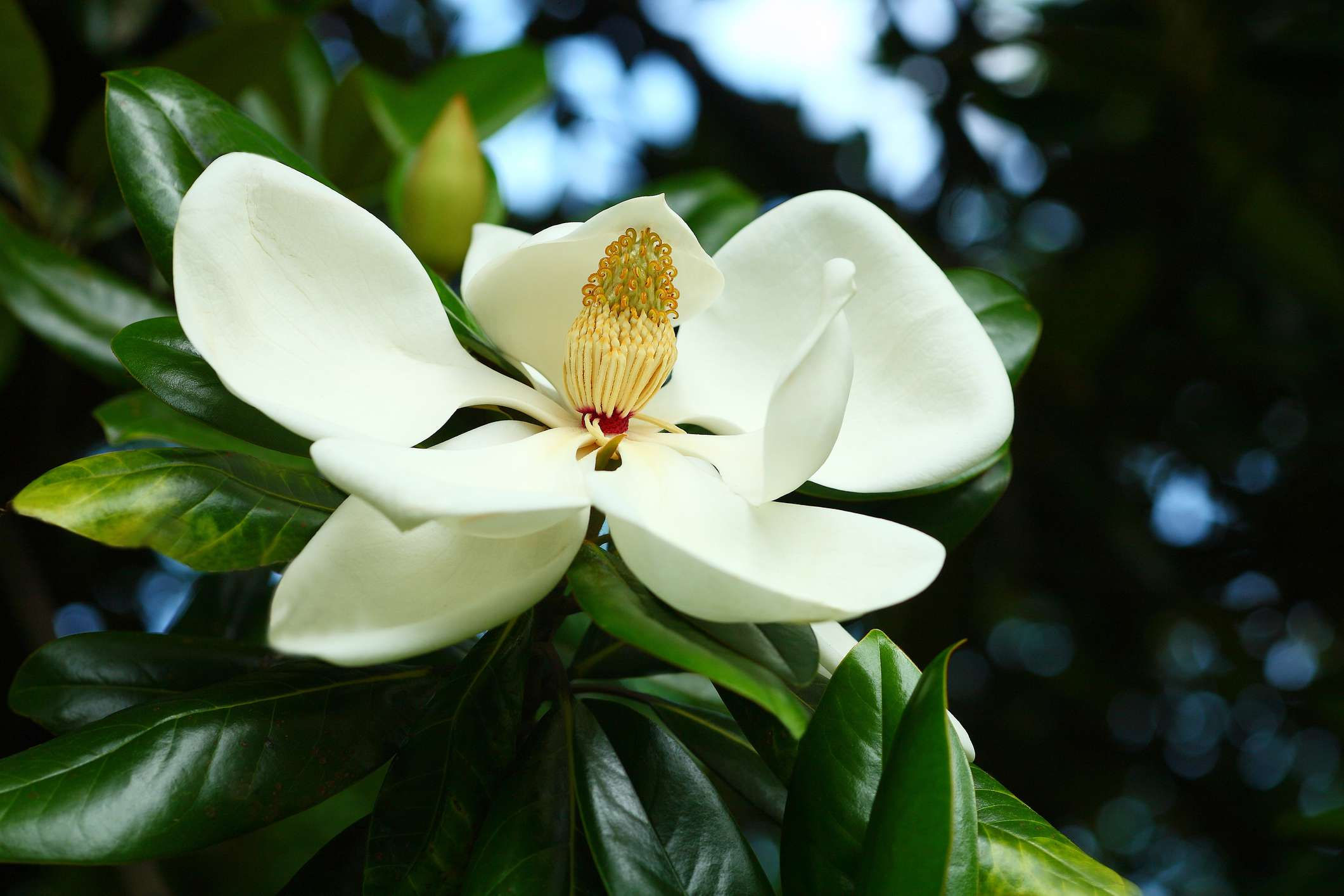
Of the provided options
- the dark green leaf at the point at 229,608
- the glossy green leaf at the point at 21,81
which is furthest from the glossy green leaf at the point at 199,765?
the glossy green leaf at the point at 21,81

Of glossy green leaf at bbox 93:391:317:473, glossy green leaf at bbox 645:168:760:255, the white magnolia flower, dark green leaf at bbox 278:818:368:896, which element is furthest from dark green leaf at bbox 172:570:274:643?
glossy green leaf at bbox 645:168:760:255

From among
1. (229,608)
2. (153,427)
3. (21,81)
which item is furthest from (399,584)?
(21,81)

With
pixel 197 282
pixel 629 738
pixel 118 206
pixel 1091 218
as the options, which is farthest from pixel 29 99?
pixel 1091 218

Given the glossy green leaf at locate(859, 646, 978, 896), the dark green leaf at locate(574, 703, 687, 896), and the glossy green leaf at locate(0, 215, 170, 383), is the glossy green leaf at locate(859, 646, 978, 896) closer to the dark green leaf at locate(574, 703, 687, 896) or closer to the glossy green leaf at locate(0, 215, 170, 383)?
the dark green leaf at locate(574, 703, 687, 896)

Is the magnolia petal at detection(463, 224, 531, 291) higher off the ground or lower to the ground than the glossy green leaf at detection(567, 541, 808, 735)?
higher

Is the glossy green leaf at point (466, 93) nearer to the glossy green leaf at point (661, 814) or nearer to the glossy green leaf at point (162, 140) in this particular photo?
the glossy green leaf at point (162, 140)

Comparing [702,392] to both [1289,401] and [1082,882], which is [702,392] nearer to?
[1082,882]

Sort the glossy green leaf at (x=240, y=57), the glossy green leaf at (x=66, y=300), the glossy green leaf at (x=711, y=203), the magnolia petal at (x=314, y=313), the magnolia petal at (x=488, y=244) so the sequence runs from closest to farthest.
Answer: the magnolia petal at (x=314, y=313), the magnolia petal at (x=488, y=244), the glossy green leaf at (x=66, y=300), the glossy green leaf at (x=240, y=57), the glossy green leaf at (x=711, y=203)
